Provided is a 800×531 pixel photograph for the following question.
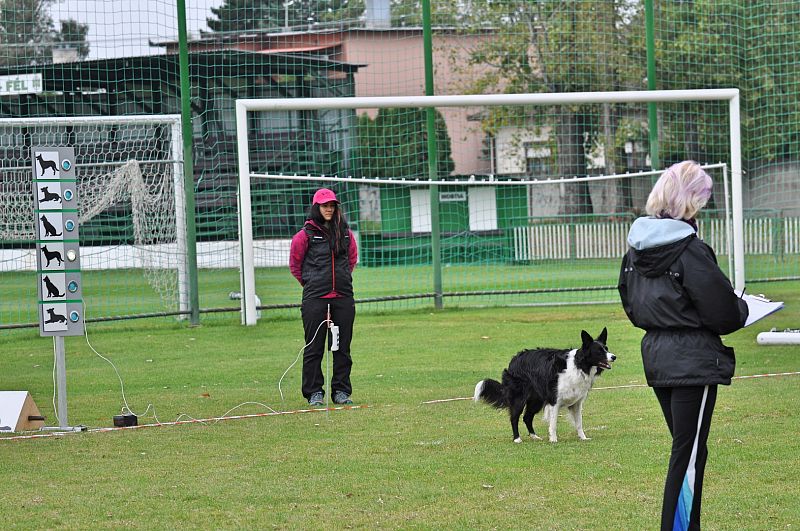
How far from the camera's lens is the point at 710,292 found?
4828 mm

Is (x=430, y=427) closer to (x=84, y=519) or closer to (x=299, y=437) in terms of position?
(x=299, y=437)

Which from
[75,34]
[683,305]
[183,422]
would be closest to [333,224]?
[183,422]

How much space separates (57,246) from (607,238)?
47.3 ft

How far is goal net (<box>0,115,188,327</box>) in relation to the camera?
1639 centimetres

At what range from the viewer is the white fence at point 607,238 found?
20797 millimetres

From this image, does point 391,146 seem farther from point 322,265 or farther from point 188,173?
point 322,265

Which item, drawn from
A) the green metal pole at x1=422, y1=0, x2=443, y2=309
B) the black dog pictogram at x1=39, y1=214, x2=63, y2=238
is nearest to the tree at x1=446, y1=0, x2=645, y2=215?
the green metal pole at x1=422, y1=0, x2=443, y2=309

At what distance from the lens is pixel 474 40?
2400cm

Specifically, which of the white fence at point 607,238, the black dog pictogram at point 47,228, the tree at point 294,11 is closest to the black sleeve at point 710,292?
the black dog pictogram at point 47,228

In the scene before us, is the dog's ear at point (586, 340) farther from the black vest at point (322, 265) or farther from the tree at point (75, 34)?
the tree at point (75, 34)

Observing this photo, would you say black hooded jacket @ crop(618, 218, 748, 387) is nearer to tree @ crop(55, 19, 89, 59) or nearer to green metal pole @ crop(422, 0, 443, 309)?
green metal pole @ crop(422, 0, 443, 309)

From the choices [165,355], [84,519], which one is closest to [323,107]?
[165,355]

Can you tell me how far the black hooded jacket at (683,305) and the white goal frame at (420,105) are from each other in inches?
415

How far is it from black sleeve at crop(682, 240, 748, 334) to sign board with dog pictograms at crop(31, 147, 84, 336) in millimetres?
5352
